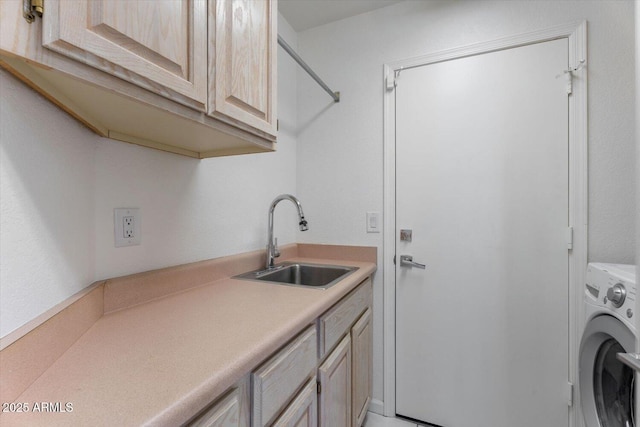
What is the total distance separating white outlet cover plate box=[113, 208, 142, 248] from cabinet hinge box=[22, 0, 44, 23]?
596mm

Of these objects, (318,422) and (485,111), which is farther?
(485,111)

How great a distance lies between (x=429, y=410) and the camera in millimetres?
1633

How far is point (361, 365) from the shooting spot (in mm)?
1483

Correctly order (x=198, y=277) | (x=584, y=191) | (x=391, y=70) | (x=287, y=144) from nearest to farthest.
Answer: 1. (x=198, y=277)
2. (x=584, y=191)
3. (x=391, y=70)
4. (x=287, y=144)

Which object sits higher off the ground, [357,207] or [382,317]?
[357,207]

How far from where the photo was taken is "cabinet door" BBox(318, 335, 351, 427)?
1021mm

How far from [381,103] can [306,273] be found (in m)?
1.16

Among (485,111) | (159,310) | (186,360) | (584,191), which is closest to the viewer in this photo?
(186,360)

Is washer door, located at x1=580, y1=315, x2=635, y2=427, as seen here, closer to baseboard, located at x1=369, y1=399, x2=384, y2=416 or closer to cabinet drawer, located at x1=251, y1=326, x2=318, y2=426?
baseboard, located at x1=369, y1=399, x2=384, y2=416


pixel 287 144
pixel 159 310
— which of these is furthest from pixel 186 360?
pixel 287 144

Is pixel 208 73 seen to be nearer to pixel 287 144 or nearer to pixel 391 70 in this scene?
pixel 287 144

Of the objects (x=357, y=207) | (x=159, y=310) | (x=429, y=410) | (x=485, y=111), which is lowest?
(x=429, y=410)

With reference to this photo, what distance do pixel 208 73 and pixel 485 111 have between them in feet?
4.71

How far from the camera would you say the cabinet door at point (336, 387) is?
1021mm
